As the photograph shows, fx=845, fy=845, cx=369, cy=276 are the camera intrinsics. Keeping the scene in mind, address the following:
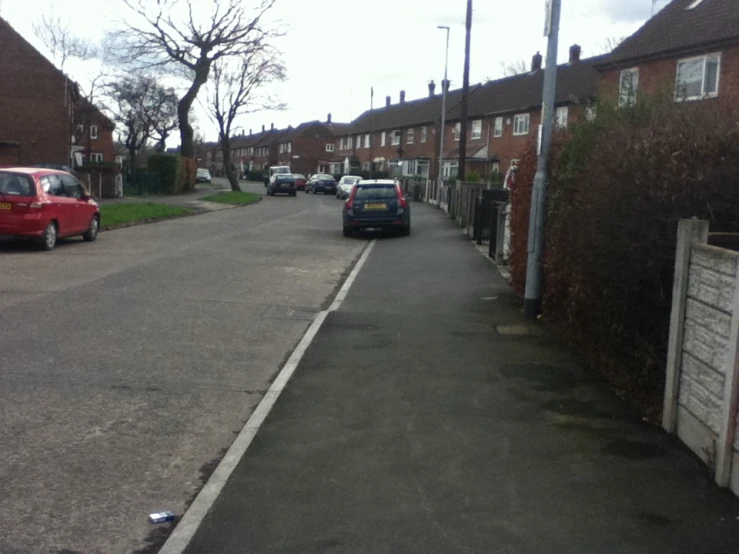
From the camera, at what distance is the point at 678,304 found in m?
5.58

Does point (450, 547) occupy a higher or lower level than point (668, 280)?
lower

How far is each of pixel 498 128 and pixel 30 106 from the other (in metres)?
30.4

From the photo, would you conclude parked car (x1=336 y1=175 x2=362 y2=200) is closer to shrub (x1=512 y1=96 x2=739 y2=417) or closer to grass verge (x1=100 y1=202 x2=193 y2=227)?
grass verge (x1=100 y1=202 x2=193 y2=227)

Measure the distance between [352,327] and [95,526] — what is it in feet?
18.3

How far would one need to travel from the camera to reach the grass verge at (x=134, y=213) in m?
24.6

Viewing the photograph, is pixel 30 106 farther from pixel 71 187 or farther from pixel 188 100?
pixel 71 187

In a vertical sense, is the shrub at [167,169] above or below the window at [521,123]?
below

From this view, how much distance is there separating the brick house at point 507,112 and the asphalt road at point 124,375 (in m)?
39.0

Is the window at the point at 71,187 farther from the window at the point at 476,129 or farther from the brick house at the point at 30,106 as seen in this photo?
the window at the point at 476,129

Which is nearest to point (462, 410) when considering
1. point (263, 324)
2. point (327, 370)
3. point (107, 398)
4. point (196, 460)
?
point (327, 370)

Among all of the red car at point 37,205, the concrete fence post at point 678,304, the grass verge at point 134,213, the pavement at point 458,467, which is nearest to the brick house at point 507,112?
the grass verge at point 134,213

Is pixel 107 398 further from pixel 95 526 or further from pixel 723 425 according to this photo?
pixel 723 425

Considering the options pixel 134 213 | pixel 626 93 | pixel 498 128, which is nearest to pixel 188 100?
pixel 134 213

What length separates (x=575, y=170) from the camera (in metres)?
8.41
